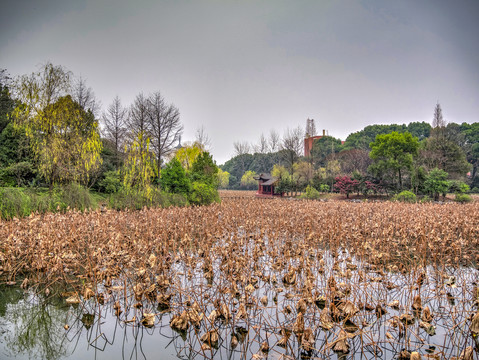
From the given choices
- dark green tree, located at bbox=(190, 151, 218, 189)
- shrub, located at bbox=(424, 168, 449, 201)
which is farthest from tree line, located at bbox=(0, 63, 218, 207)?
shrub, located at bbox=(424, 168, 449, 201)

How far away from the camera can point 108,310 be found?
3.53m

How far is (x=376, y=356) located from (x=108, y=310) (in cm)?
316

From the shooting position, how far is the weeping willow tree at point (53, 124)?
432 inches

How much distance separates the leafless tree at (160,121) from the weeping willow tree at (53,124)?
6485mm

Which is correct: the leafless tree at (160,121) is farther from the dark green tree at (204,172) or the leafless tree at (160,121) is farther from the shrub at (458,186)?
the shrub at (458,186)

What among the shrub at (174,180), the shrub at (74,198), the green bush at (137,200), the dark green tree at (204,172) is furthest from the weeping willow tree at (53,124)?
the dark green tree at (204,172)

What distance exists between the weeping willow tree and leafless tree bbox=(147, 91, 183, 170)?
648 cm

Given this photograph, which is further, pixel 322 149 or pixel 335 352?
pixel 322 149

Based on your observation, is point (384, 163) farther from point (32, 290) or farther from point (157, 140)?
point (32, 290)

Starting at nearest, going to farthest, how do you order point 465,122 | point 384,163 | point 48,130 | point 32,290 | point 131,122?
point 32,290 → point 48,130 → point 131,122 → point 384,163 → point 465,122

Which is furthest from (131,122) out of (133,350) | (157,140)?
(133,350)

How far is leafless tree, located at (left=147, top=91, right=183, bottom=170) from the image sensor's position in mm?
18719

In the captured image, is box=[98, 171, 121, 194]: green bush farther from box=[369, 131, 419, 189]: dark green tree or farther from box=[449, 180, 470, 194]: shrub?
box=[449, 180, 470, 194]: shrub

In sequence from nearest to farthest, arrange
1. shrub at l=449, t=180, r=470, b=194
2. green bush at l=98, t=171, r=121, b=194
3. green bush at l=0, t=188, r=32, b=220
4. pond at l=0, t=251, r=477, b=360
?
1. pond at l=0, t=251, r=477, b=360
2. green bush at l=0, t=188, r=32, b=220
3. green bush at l=98, t=171, r=121, b=194
4. shrub at l=449, t=180, r=470, b=194
